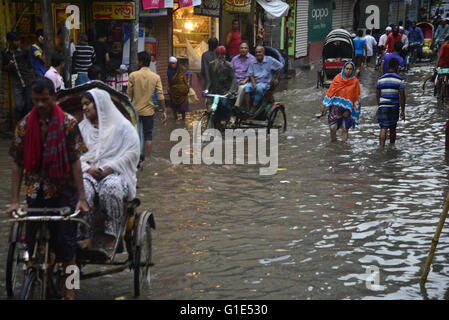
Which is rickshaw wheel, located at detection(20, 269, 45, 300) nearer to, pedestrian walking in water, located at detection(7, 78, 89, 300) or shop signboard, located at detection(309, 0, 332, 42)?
pedestrian walking in water, located at detection(7, 78, 89, 300)

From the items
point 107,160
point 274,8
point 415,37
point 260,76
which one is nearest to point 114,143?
point 107,160

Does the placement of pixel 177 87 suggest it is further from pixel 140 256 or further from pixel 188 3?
pixel 140 256

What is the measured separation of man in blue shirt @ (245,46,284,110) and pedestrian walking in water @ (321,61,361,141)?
146cm

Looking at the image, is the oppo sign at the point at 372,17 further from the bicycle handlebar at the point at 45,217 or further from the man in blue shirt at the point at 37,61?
the bicycle handlebar at the point at 45,217

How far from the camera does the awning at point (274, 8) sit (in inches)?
917

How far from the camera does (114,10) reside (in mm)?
15391

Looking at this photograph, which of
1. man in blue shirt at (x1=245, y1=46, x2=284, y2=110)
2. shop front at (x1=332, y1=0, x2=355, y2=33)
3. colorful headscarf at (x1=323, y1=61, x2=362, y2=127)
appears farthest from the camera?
shop front at (x1=332, y1=0, x2=355, y2=33)

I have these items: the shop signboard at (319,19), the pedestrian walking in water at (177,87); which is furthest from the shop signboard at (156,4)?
the shop signboard at (319,19)

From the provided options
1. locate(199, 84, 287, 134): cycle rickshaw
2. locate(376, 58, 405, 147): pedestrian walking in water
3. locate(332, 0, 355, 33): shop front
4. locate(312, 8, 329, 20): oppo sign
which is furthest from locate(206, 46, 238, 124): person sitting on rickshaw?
locate(332, 0, 355, 33): shop front

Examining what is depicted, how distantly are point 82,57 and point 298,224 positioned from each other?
7.57 meters

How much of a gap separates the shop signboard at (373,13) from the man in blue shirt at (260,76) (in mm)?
28093

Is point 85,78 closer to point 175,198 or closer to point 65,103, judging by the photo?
point 175,198

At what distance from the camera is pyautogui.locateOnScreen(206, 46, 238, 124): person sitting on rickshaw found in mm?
13578

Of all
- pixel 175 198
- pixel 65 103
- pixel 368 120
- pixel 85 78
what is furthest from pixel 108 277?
pixel 368 120
